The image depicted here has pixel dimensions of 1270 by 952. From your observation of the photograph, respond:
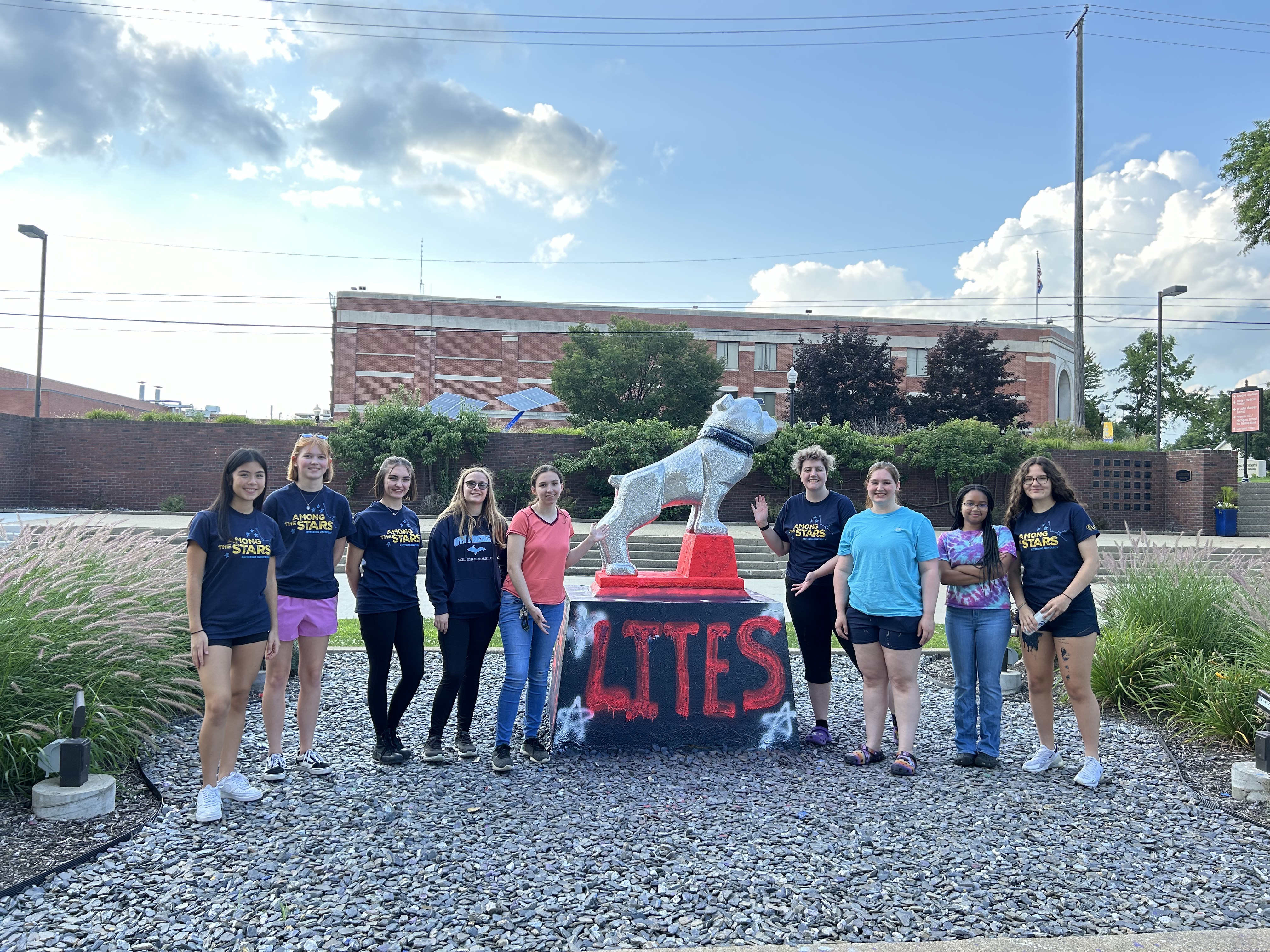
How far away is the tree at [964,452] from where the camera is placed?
22094 millimetres

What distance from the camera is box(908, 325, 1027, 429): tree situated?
36.1 meters

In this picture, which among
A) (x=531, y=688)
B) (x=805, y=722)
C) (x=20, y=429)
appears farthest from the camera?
(x=20, y=429)

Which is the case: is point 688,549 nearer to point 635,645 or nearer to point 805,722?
point 635,645

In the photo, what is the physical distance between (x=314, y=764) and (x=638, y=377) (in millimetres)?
34036

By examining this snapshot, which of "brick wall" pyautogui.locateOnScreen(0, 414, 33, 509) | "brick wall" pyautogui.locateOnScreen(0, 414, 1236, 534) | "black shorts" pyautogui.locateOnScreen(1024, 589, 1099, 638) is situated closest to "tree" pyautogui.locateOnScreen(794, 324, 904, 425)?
"brick wall" pyautogui.locateOnScreen(0, 414, 1236, 534)

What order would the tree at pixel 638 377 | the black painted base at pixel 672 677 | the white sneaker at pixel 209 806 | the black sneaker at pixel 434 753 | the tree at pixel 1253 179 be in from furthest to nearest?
1. the tree at pixel 638 377
2. the tree at pixel 1253 179
3. the black painted base at pixel 672 677
4. the black sneaker at pixel 434 753
5. the white sneaker at pixel 209 806

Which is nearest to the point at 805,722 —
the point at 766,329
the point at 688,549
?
the point at 688,549

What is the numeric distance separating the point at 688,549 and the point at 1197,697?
11.8ft

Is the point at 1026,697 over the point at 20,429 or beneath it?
beneath

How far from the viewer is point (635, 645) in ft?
16.0

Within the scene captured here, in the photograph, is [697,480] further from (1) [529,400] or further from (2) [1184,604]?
(1) [529,400]

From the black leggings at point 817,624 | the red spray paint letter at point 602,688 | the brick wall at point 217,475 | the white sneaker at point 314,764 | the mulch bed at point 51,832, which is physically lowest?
the mulch bed at point 51,832

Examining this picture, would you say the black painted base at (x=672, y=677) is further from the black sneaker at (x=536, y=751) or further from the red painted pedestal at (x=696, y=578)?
the red painted pedestal at (x=696, y=578)

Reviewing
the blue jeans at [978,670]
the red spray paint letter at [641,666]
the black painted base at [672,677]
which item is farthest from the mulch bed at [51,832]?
the blue jeans at [978,670]
